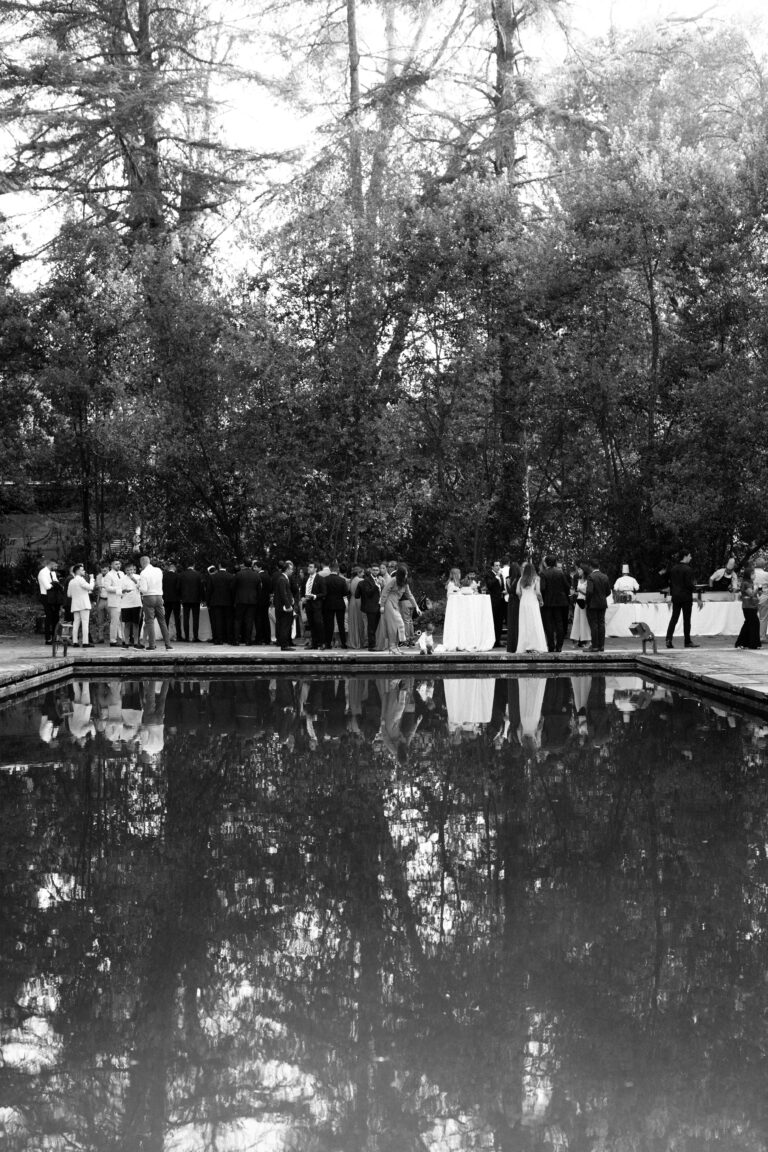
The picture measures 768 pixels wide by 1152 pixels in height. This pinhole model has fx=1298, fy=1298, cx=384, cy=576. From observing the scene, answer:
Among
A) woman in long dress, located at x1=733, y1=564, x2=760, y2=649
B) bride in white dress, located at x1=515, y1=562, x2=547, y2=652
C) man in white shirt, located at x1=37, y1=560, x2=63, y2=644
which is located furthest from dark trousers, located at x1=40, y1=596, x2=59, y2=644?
woman in long dress, located at x1=733, y1=564, x2=760, y2=649

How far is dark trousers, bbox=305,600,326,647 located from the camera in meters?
21.7

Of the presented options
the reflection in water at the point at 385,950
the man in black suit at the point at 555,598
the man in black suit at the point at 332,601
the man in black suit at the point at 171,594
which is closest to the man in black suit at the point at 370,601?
the man in black suit at the point at 332,601

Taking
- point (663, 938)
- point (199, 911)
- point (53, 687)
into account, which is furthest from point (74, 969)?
point (53, 687)

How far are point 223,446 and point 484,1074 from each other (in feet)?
74.6

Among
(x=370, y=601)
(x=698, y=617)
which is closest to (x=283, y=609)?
(x=370, y=601)

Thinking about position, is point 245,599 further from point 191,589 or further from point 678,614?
point 678,614

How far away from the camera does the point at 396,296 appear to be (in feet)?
86.1

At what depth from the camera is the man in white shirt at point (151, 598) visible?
818 inches

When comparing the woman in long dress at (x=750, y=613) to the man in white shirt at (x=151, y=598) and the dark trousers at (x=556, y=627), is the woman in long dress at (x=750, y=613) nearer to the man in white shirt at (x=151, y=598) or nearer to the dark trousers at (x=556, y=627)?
the dark trousers at (x=556, y=627)

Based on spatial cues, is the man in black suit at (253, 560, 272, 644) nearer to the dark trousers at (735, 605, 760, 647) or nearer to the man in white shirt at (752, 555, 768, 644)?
the dark trousers at (735, 605, 760, 647)

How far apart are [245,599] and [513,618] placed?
4.74m

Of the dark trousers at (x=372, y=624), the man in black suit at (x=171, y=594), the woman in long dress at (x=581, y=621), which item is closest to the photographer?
the woman in long dress at (x=581, y=621)

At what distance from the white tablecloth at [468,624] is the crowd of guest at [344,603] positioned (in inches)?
8.5

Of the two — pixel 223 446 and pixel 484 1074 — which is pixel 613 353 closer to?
pixel 223 446
